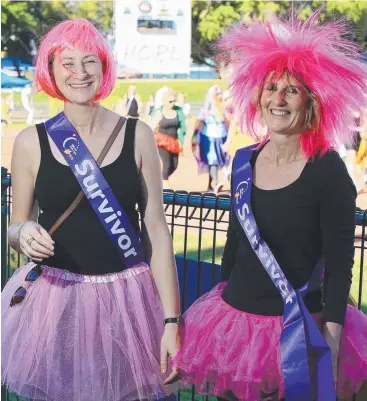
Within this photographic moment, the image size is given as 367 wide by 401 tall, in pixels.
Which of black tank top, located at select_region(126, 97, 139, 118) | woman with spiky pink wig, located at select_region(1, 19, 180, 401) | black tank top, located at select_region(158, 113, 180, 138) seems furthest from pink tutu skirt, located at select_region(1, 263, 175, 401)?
black tank top, located at select_region(126, 97, 139, 118)

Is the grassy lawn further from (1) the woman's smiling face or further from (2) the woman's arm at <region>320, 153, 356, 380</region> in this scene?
(2) the woman's arm at <region>320, 153, 356, 380</region>

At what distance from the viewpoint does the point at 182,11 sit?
20.9 meters

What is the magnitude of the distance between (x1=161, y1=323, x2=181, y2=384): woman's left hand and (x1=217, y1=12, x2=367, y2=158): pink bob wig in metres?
0.72

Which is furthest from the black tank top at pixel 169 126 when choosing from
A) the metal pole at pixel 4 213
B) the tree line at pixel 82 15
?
the tree line at pixel 82 15

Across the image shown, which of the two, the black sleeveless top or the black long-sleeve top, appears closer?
the black long-sleeve top

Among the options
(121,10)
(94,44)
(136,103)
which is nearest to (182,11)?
(121,10)

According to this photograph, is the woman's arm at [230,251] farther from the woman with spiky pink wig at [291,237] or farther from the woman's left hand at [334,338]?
the woman's left hand at [334,338]

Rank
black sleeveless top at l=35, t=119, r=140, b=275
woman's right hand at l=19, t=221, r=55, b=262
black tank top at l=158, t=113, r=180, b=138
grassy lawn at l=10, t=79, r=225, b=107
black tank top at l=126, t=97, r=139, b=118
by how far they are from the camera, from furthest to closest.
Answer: grassy lawn at l=10, t=79, r=225, b=107 → black tank top at l=126, t=97, r=139, b=118 → black tank top at l=158, t=113, r=180, b=138 → black sleeveless top at l=35, t=119, r=140, b=275 → woman's right hand at l=19, t=221, r=55, b=262

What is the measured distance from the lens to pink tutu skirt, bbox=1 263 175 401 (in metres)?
2.77

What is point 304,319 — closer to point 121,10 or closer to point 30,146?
point 30,146

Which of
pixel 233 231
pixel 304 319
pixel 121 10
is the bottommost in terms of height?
pixel 304 319

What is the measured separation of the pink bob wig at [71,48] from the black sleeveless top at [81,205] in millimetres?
139

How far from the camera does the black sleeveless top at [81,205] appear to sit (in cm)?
275

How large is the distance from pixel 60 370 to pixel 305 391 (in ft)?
2.66
